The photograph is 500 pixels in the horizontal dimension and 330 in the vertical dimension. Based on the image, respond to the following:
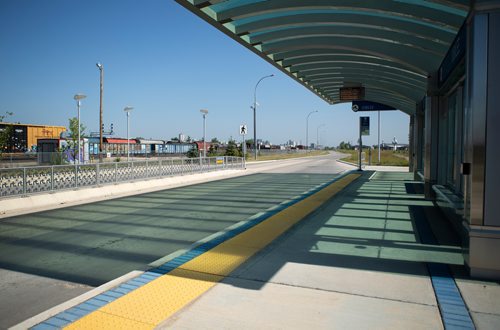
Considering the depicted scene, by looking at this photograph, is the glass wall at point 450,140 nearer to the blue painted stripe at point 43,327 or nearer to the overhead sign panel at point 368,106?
the blue painted stripe at point 43,327

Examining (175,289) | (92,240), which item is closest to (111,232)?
(92,240)

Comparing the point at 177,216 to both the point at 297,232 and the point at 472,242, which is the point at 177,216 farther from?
the point at 472,242

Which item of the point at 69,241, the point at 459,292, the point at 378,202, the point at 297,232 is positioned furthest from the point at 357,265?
the point at 378,202

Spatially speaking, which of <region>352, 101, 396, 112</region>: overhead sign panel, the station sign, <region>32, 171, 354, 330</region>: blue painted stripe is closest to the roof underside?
<region>32, 171, 354, 330</region>: blue painted stripe

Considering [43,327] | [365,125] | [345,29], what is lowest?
[43,327]

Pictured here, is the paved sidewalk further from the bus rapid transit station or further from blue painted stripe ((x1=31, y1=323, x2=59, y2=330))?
blue painted stripe ((x1=31, y1=323, x2=59, y2=330))

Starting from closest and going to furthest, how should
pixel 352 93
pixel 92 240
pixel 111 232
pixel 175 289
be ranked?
pixel 175 289 → pixel 92 240 → pixel 111 232 → pixel 352 93

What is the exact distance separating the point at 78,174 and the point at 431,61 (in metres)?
10.6

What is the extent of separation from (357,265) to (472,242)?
1404 mm

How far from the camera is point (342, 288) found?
4059mm

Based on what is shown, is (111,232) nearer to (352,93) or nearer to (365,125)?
(352,93)

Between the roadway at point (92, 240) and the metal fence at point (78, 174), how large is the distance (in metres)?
1.10

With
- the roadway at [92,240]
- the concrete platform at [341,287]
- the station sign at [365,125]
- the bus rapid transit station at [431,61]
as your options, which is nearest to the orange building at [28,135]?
the station sign at [365,125]

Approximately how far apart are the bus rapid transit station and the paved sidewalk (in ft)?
2.29
